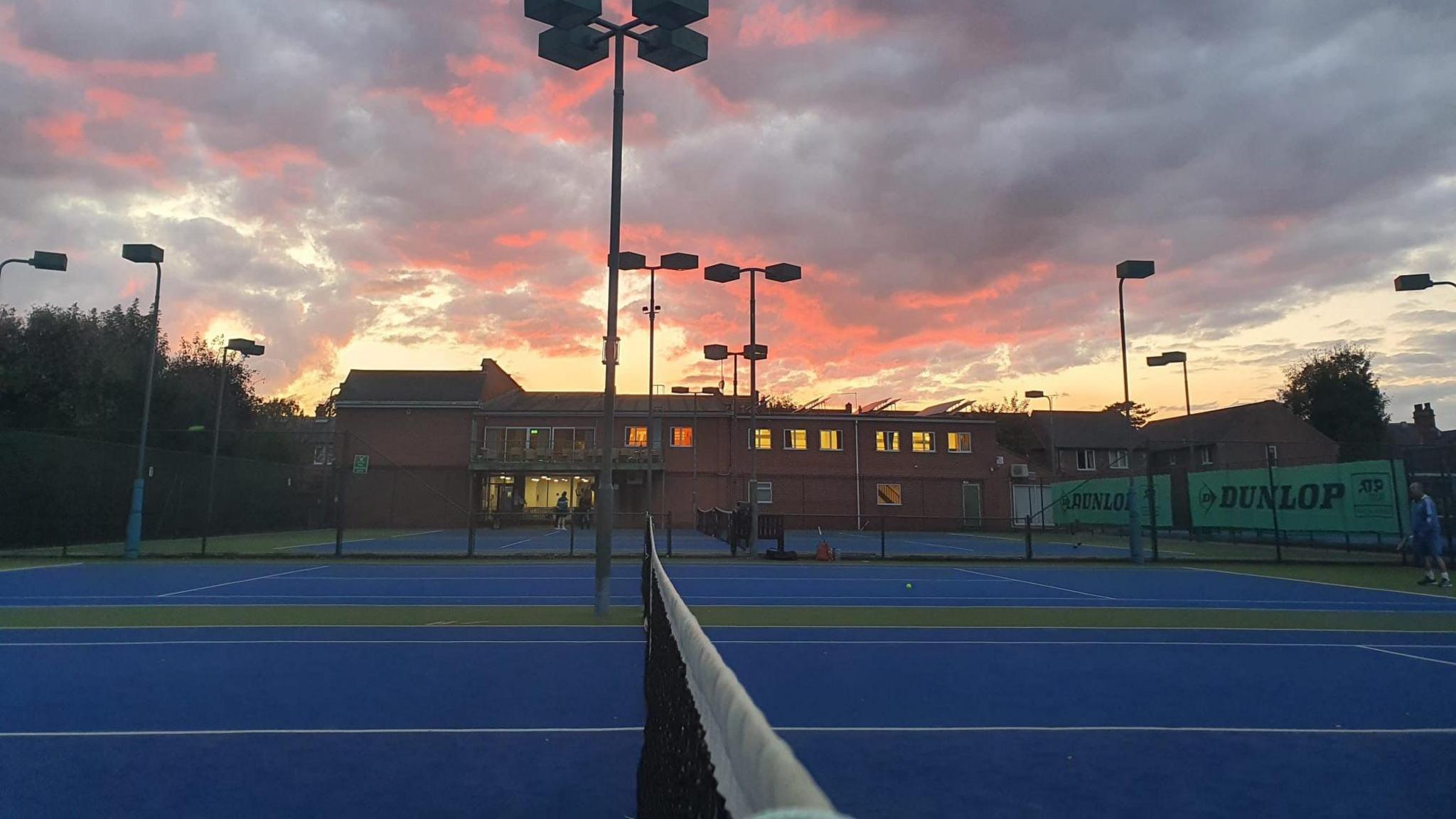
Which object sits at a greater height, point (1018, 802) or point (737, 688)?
point (737, 688)

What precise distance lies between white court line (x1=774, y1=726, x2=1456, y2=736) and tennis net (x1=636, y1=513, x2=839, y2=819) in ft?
6.15

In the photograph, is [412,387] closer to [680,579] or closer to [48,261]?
[48,261]

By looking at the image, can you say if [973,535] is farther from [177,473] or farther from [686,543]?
[177,473]

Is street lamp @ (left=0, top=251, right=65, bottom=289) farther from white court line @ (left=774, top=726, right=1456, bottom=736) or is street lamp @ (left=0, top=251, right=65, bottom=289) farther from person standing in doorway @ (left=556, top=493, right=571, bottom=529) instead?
person standing in doorway @ (left=556, top=493, right=571, bottom=529)

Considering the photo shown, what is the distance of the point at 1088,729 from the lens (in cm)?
618

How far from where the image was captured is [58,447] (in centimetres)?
2458

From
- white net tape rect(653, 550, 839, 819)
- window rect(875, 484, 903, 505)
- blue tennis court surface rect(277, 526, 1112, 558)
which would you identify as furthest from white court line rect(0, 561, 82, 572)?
window rect(875, 484, 903, 505)

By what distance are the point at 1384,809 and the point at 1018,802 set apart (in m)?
2.01

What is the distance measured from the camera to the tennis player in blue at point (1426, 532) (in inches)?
646

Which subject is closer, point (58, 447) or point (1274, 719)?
point (1274, 719)

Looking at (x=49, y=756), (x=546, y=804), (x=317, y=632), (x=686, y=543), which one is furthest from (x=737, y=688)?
(x=686, y=543)

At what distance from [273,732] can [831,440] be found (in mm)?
43303

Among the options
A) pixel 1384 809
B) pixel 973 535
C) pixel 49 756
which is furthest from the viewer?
pixel 973 535

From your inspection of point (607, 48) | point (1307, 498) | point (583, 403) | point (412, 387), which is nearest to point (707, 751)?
point (607, 48)
